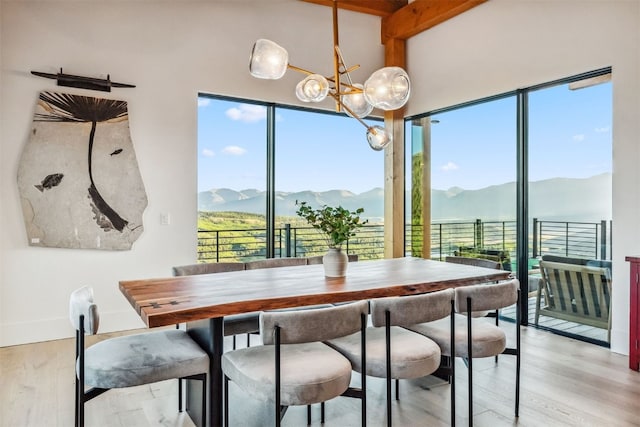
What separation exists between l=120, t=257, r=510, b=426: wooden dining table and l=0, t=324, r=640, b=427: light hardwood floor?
444 millimetres

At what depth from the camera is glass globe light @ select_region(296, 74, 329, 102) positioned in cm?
292

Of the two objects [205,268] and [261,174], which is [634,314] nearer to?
[205,268]

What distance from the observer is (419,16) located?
5340mm

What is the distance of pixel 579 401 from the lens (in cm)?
265

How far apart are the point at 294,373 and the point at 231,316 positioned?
1.07 meters

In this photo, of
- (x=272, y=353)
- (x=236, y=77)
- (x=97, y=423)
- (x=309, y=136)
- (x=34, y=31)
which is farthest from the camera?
(x=309, y=136)

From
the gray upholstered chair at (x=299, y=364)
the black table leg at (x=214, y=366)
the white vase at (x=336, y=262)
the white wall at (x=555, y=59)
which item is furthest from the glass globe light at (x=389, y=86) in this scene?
the white wall at (x=555, y=59)

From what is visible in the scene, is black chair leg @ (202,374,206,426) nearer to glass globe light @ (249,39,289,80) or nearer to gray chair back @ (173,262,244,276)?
gray chair back @ (173,262,244,276)

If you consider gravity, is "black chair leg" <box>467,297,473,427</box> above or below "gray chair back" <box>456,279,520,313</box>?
below

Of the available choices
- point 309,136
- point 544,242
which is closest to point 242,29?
point 309,136

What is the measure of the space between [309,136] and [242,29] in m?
1.45

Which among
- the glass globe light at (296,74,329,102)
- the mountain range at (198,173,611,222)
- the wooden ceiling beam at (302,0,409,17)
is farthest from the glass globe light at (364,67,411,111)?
the wooden ceiling beam at (302,0,409,17)

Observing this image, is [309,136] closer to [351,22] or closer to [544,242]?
[351,22]

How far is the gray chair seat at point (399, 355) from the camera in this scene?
6.72 feet
